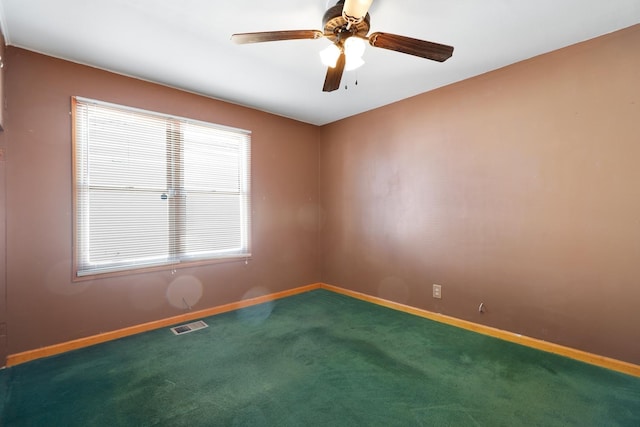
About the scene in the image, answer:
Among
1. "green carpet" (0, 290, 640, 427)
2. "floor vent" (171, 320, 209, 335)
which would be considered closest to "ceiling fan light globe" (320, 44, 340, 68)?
"green carpet" (0, 290, 640, 427)

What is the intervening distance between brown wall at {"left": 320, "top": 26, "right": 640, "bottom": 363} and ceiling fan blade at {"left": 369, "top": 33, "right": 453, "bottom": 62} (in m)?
1.36

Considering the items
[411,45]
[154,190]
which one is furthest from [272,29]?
[154,190]

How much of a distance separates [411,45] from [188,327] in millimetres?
3270

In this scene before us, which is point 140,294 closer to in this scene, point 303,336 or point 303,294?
point 303,336

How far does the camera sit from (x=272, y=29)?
2234 millimetres

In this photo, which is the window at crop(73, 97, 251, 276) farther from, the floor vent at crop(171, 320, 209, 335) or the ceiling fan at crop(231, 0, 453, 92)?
the ceiling fan at crop(231, 0, 453, 92)

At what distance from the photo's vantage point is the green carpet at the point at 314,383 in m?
1.74

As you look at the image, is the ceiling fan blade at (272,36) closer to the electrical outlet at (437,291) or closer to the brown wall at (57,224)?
the brown wall at (57,224)

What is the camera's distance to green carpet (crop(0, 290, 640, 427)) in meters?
1.74

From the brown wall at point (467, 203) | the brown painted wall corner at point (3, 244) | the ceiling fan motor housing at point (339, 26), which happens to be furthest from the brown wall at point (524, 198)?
the brown painted wall corner at point (3, 244)

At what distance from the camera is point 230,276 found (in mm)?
3684

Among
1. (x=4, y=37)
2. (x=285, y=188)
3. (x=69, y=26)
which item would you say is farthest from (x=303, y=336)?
(x=4, y=37)

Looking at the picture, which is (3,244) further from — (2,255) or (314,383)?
(314,383)

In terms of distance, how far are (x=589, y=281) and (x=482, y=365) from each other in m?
1.11
